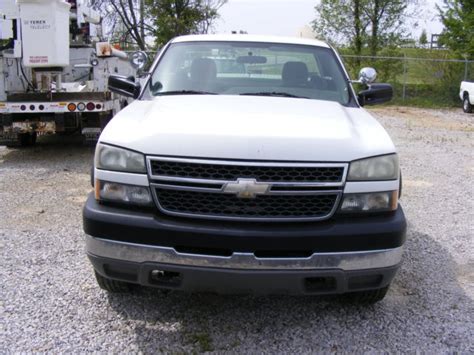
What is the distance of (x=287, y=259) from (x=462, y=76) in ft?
74.3

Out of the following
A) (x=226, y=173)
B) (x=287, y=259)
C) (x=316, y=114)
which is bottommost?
(x=287, y=259)

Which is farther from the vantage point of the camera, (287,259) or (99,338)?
(99,338)

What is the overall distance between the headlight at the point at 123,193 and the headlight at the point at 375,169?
1168 millimetres

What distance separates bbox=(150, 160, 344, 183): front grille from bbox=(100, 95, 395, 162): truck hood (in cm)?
5

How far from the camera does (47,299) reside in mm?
3750

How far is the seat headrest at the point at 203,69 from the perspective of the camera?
4500 millimetres

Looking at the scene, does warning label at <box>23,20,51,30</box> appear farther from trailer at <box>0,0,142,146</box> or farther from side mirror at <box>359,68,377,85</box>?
side mirror at <box>359,68,377,85</box>

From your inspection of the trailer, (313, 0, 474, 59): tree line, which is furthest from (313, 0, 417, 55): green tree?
the trailer

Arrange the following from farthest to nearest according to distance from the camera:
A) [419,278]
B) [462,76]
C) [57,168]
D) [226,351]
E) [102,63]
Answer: [462,76], [102,63], [57,168], [419,278], [226,351]

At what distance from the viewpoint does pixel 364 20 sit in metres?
25.7

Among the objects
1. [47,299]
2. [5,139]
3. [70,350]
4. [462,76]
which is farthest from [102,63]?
[462,76]

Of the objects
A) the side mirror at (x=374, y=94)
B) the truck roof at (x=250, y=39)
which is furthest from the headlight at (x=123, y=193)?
the side mirror at (x=374, y=94)

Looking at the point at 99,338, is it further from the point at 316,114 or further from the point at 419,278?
the point at 419,278

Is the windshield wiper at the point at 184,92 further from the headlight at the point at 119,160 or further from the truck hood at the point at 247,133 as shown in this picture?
the headlight at the point at 119,160
